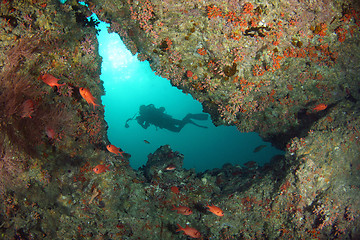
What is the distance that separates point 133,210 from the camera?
5.91 m

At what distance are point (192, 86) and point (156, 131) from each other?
59855 millimetres

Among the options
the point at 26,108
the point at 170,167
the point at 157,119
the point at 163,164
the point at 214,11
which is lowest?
the point at 26,108

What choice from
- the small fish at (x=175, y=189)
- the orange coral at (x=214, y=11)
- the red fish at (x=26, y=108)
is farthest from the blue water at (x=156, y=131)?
the small fish at (x=175, y=189)

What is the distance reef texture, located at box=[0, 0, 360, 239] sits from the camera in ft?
15.4

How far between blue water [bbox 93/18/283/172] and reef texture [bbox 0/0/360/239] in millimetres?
39738

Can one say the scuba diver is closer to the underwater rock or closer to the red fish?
the underwater rock

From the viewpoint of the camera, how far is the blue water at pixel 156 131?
2156 inches

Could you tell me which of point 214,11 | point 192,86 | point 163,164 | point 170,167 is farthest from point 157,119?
point 214,11

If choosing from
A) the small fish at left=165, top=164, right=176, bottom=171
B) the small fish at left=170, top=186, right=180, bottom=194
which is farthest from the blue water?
the small fish at left=170, top=186, right=180, bottom=194

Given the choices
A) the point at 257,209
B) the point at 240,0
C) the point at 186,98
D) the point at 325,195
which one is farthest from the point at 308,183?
the point at 186,98

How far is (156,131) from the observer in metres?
65.8

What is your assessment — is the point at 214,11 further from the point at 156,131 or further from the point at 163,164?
the point at 156,131

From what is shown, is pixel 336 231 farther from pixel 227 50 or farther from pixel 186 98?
pixel 186 98

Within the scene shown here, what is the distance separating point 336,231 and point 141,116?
18213 millimetres
